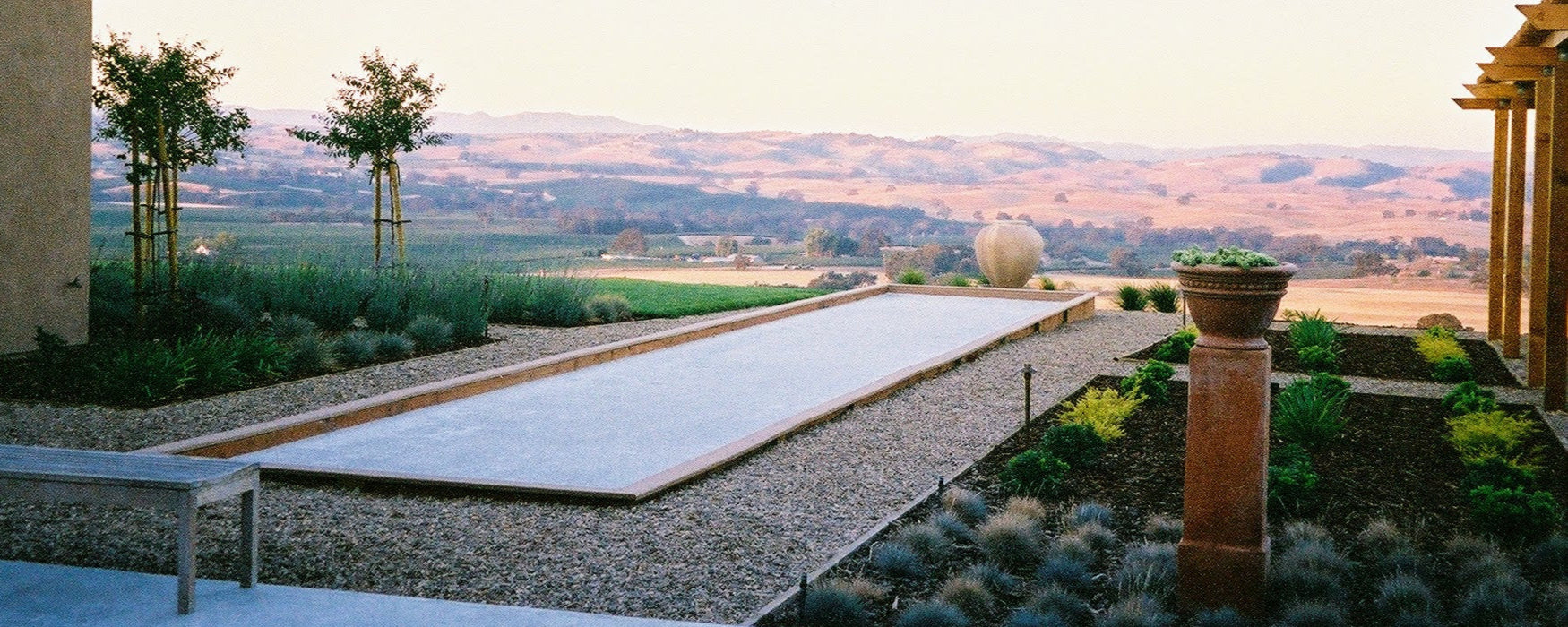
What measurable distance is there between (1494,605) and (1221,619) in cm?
79

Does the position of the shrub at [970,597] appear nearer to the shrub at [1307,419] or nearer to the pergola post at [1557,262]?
the shrub at [1307,419]

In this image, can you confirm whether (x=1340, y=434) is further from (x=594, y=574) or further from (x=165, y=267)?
(x=165, y=267)

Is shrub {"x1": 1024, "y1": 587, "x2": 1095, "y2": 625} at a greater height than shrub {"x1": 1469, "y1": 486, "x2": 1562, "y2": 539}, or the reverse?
shrub {"x1": 1469, "y1": 486, "x2": 1562, "y2": 539}

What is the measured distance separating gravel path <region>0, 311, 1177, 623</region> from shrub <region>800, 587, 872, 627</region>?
0.25m

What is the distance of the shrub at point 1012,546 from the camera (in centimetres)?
411

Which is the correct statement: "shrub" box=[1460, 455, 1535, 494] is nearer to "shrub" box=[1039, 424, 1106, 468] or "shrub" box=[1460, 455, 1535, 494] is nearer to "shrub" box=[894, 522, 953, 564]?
"shrub" box=[1039, 424, 1106, 468]

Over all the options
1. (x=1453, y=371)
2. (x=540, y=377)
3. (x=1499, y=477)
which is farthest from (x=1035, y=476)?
(x=1453, y=371)

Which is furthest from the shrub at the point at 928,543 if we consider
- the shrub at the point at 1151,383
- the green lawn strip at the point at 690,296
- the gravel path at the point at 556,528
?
the green lawn strip at the point at 690,296

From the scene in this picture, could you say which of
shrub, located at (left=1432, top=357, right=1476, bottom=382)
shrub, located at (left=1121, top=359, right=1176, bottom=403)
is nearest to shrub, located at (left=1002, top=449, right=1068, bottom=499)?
shrub, located at (left=1121, top=359, right=1176, bottom=403)

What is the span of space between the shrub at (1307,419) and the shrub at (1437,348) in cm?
322

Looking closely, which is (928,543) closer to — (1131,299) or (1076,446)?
(1076,446)

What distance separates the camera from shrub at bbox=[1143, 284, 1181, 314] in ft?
46.0

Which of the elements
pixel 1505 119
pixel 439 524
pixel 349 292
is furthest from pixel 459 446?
pixel 1505 119

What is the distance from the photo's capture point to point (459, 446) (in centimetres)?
595
